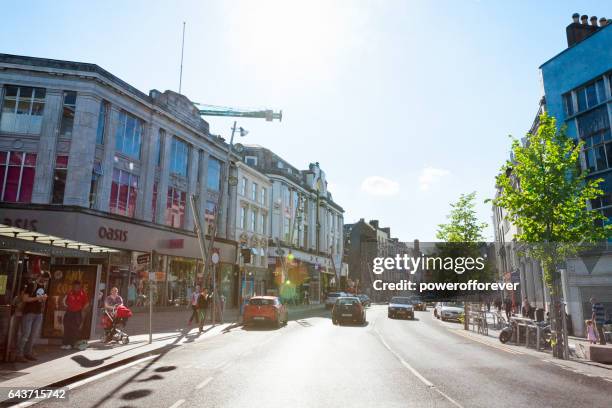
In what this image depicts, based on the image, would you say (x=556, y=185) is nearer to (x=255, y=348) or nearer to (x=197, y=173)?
(x=255, y=348)

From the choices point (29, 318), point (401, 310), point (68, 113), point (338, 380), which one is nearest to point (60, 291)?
point (29, 318)

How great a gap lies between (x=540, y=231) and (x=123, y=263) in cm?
2160

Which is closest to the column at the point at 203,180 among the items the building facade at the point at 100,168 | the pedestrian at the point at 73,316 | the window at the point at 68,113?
the building facade at the point at 100,168

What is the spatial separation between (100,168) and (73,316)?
13.7 meters

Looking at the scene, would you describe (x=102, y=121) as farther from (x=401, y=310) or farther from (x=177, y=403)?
(x=401, y=310)

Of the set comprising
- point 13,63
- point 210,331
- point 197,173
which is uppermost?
point 13,63

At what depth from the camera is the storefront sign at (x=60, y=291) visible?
12.5m

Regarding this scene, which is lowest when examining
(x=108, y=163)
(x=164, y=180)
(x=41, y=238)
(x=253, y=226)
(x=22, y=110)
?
(x=41, y=238)

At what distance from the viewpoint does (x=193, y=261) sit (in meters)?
31.2

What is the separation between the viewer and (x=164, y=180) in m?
28.5

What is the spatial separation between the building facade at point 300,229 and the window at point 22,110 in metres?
22.6

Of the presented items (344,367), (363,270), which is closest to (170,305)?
(344,367)

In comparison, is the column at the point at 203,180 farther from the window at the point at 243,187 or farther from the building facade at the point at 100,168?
the window at the point at 243,187

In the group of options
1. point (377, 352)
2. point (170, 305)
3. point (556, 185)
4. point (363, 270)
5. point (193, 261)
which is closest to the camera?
point (377, 352)
